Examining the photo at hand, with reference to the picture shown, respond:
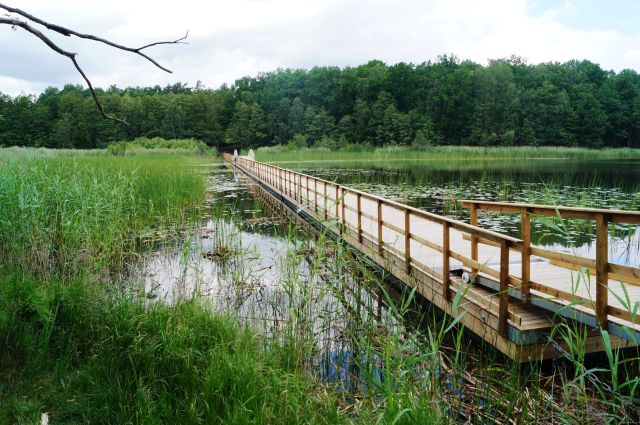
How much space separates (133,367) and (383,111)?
72.2 metres

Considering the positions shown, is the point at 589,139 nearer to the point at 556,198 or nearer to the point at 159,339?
the point at 556,198

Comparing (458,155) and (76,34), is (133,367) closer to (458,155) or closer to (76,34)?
(76,34)

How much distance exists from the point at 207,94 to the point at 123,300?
3591 inches

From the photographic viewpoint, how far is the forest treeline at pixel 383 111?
68.1m

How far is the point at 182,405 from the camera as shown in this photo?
3029 millimetres

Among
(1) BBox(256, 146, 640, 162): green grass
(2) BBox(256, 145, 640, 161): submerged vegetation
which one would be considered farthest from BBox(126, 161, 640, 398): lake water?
(1) BBox(256, 146, 640, 162): green grass

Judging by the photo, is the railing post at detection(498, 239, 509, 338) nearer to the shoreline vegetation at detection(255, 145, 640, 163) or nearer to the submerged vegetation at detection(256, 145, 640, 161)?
the submerged vegetation at detection(256, 145, 640, 161)

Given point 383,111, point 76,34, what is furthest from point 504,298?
point 383,111

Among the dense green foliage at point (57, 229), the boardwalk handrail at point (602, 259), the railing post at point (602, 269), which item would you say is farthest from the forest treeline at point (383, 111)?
the railing post at point (602, 269)

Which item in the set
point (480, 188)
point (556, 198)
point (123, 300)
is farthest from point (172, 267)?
point (480, 188)

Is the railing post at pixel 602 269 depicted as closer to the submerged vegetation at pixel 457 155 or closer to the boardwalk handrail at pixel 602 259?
the boardwalk handrail at pixel 602 259

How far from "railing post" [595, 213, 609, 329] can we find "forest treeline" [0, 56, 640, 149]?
5710cm

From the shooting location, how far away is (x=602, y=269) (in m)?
3.51

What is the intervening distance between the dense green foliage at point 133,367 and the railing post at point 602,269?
2.06 m
